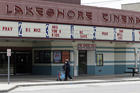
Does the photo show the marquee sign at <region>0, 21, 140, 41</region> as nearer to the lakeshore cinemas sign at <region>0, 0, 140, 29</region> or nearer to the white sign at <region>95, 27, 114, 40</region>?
the white sign at <region>95, 27, 114, 40</region>

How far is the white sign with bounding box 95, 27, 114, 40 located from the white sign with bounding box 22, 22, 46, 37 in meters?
5.83

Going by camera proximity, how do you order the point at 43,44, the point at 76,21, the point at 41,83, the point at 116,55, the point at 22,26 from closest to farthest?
the point at 41,83 < the point at 22,26 < the point at 76,21 < the point at 43,44 < the point at 116,55

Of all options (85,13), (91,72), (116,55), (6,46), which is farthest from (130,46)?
(6,46)

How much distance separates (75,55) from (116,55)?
5448 mm

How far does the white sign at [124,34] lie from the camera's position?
31.4 m

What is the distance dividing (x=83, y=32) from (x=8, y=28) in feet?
24.1

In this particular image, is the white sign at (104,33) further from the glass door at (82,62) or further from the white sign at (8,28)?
the white sign at (8,28)

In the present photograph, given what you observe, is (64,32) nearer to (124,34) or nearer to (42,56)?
(42,56)

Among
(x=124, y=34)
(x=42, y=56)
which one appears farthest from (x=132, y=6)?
(x=42, y=56)

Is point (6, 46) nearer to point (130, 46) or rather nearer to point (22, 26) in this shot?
point (22, 26)

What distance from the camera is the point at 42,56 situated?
32062 mm

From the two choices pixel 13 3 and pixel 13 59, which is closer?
pixel 13 3

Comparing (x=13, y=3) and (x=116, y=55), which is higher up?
(x=13, y=3)

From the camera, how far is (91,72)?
33.3m
